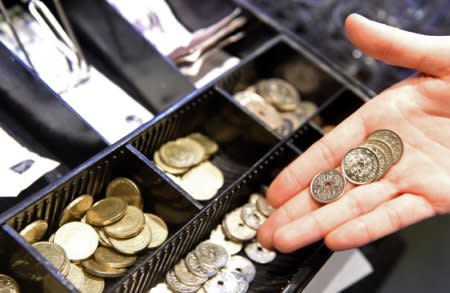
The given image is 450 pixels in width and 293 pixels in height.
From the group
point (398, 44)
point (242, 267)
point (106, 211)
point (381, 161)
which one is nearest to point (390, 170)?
point (381, 161)

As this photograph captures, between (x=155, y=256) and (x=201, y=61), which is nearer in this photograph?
(x=155, y=256)

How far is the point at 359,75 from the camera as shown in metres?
1.82

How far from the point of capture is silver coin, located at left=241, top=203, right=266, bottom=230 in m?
1.27

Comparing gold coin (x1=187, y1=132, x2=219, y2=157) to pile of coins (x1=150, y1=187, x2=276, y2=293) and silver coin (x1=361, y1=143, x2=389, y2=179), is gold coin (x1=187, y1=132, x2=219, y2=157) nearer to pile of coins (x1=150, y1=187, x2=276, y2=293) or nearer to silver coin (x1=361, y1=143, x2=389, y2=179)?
pile of coins (x1=150, y1=187, x2=276, y2=293)

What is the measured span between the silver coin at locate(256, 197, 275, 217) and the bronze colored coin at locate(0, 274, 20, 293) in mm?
558

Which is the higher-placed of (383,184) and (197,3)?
Answer: (197,3)

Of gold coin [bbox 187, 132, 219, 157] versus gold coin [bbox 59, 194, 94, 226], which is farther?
gold coin [bbox 187, 132, 219, 157]

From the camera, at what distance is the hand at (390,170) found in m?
1.12

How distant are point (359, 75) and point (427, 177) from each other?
74cm

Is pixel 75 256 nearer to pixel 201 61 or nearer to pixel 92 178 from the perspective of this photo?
pixel 92 178

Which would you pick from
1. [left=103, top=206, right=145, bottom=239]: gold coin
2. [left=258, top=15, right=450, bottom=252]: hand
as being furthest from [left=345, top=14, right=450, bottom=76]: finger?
[left=103, top=206, right=145, bottom=239]: gold coin

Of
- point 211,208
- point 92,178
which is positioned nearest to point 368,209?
point 211,208

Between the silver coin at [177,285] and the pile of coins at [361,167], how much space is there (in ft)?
1.07

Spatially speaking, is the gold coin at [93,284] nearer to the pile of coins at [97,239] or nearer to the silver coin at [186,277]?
the pile of coins at [97,239]
